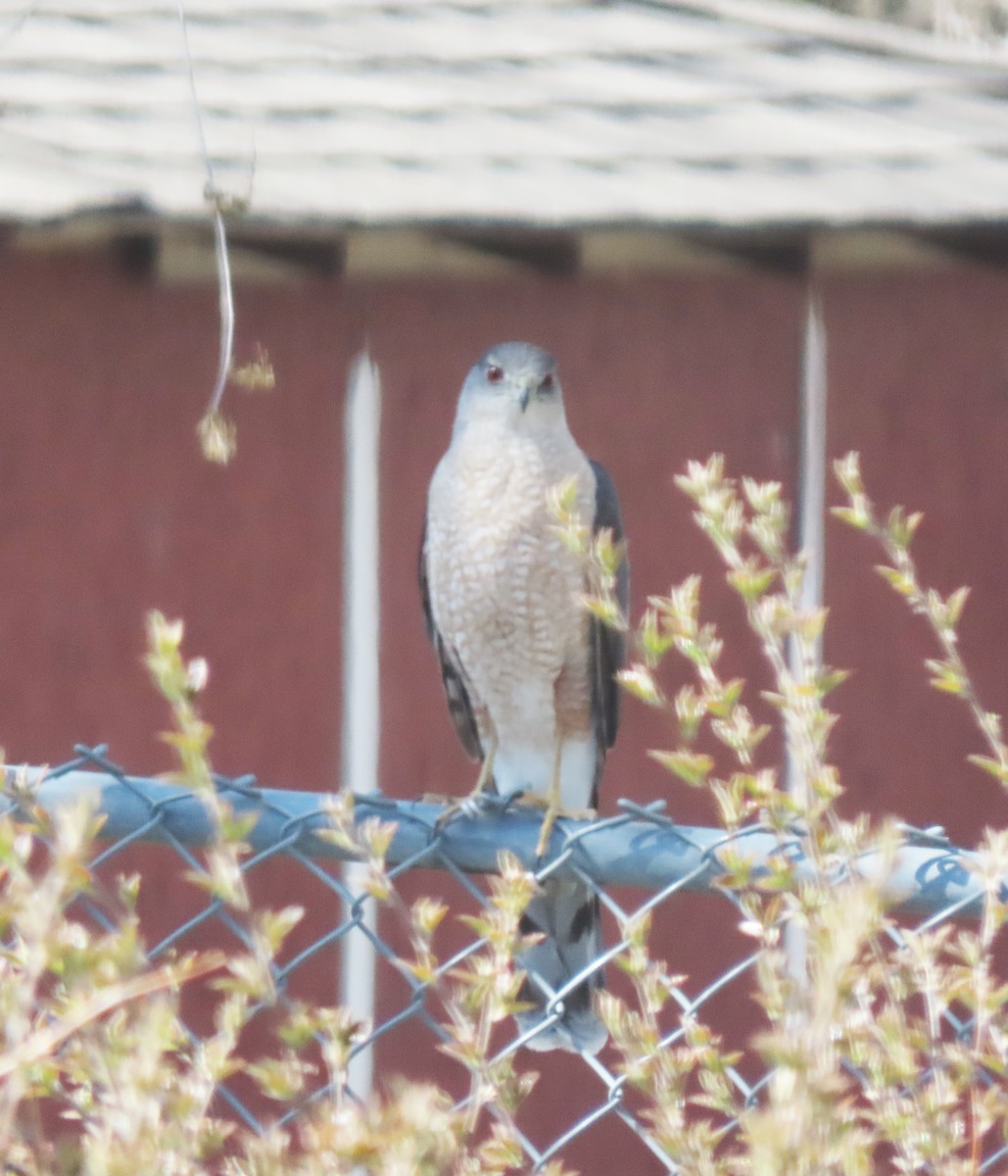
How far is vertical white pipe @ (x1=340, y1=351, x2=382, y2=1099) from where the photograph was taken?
4.49 metres

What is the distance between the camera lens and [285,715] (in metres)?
4.50

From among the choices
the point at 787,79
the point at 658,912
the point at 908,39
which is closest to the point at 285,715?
the point at 658,912

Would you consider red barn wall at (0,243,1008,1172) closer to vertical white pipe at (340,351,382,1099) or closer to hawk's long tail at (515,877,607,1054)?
vertical white pipe at (340,351,382,1099)

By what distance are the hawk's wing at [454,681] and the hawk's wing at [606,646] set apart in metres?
0.29

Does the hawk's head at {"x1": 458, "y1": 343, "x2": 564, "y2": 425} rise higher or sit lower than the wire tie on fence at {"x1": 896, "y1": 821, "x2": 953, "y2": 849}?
higher

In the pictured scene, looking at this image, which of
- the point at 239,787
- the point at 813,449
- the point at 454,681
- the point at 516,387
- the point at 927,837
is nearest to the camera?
the point at 927,837

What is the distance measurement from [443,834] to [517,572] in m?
1.44

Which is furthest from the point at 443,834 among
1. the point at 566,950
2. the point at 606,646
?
the point at 606,646

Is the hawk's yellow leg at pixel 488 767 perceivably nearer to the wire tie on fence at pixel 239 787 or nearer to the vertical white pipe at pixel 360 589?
the vertical white pipe at pixel 360 589

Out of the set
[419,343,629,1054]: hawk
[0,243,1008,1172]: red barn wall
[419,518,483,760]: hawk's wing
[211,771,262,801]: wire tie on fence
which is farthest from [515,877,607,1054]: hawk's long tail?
[0,243,1008,1172]: red barn wall

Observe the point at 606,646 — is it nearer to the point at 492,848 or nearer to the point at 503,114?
the point at 492,848

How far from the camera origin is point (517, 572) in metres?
3.34

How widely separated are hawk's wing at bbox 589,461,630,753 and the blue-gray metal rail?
58.2 inches

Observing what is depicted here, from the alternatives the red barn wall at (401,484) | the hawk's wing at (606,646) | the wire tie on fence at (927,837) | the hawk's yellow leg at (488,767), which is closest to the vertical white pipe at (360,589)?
the red barn wall at (401,484)
